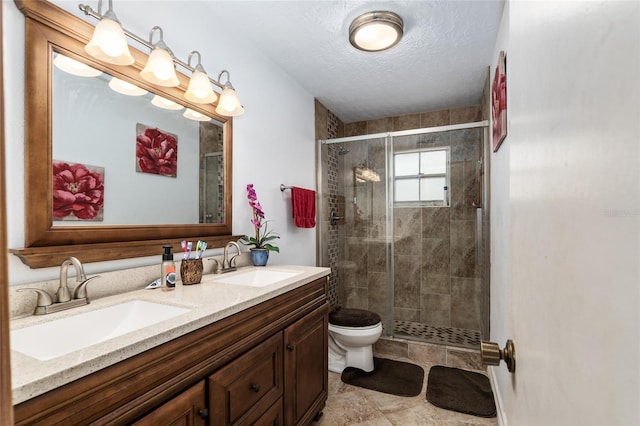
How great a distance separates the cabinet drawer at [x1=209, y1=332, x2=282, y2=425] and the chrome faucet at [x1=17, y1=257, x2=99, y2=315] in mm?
567

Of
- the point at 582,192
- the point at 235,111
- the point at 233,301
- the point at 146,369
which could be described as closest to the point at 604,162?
the point at 582,192

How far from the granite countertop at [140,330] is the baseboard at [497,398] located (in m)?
1.37

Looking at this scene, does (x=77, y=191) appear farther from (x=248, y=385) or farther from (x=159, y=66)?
(x=248, y=385)

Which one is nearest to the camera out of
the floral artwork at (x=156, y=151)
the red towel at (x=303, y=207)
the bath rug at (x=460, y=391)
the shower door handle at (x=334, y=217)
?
the floral artwork at (x=156, y=151)

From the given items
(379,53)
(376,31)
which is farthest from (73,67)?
(379,53)

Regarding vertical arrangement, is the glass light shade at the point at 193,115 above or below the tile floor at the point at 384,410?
above

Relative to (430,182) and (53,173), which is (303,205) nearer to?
(430,182)

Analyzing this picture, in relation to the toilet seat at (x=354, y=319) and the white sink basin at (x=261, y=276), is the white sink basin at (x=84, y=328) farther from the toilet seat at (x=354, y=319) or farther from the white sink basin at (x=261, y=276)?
the toilet seat at (x=354, y=319)

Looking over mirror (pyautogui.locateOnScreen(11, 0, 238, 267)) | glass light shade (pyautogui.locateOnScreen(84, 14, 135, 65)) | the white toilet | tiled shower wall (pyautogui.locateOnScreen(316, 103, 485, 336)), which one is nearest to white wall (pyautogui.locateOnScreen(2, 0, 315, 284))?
mirror (pyautogui.locateOnScreen(11, 0, 238, 267))

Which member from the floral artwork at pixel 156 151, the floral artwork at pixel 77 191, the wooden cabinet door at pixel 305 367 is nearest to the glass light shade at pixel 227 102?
the floral artwork at pixel 156 151

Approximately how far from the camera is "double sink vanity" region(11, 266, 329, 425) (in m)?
0.66

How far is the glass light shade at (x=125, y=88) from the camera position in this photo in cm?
131

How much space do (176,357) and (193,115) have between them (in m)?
1.31

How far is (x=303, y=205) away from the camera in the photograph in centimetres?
262
